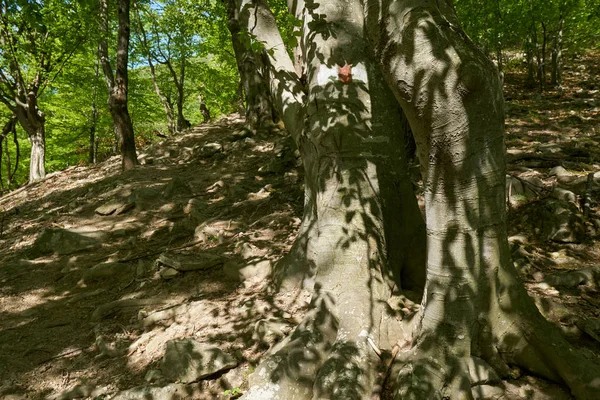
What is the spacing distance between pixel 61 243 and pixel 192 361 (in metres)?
4.87

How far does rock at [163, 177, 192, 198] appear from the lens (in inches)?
312

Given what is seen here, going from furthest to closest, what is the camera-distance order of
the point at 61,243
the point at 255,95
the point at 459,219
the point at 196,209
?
the point at 255,95 → the point at 196,209 → the point at 61,243 → the point at 459,219

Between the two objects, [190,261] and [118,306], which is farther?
[190,261]

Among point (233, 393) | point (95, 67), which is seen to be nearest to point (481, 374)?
point (233, 393)

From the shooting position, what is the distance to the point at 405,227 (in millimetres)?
3703

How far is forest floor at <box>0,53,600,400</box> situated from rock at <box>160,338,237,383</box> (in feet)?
0.06

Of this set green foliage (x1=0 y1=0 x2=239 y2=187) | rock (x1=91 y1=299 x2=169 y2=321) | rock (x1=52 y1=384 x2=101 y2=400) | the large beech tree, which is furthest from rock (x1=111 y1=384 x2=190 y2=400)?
green foliage (x1=0 y1=0 x2=239 y2=187)

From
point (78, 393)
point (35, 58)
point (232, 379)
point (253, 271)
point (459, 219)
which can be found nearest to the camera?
point (459, 219)

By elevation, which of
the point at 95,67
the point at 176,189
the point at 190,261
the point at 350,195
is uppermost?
the point at 95,67

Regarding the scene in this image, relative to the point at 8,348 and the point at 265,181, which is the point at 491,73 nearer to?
the point at 8,348

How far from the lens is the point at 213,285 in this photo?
15.3 ft

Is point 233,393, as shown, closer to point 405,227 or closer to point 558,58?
point 405,227

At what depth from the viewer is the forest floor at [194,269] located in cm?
325

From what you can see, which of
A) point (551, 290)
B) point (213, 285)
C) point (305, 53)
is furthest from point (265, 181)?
point (551, 290)
